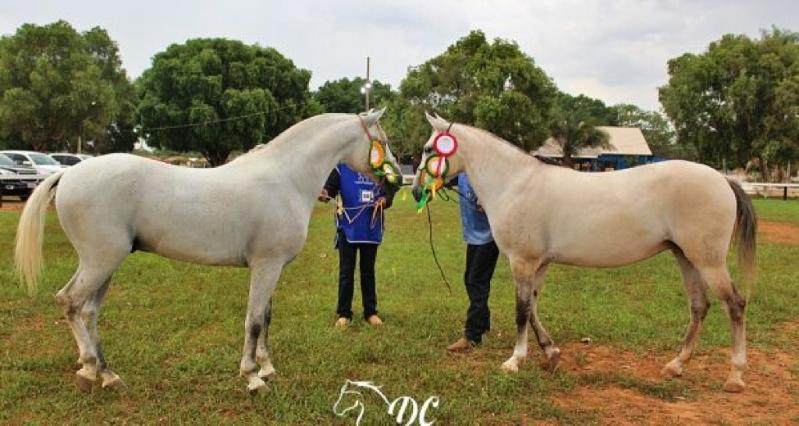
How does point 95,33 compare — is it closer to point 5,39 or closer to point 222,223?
point 5,39

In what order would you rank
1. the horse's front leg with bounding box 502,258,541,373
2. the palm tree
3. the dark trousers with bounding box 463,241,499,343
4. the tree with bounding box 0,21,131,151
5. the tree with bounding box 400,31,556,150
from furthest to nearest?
the palm tree
the tree with bounding box 400,31,556,150
the tree with bounding box 0,21,131,151
the dark trousers with bounding box 463,241,499,343
the horse's front leg with bounding box 502,258,541,373

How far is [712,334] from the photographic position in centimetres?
640

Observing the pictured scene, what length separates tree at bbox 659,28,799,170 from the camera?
33.0m

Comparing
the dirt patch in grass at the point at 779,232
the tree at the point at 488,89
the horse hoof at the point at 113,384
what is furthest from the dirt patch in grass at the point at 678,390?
the tree at the point at 488,89

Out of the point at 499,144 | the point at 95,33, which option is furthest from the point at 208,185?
the point at 95,33

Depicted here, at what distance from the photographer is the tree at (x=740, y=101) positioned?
3300 centimetres

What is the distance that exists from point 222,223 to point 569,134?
39179 mm

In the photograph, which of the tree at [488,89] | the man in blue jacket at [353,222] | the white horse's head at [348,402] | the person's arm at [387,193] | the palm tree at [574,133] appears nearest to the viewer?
the white horse's head at [348,402]

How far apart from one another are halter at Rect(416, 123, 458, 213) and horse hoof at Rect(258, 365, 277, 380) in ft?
6.55

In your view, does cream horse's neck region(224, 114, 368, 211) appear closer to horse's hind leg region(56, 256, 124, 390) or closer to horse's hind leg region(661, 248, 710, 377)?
horse's hind leg region(56, 256, 124, 390)

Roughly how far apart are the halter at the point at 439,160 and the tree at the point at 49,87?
3202 centimetres

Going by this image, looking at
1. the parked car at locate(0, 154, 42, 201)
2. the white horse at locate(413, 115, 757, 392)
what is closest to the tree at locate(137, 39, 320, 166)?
the parked car at locate(0, 154, 42, 201)

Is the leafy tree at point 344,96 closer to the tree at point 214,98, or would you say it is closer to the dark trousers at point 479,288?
the tree at point 214,98

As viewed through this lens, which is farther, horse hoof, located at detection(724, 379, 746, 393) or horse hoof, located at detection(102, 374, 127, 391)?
horse hoof, located at detection(724, 379, 746, 393)
